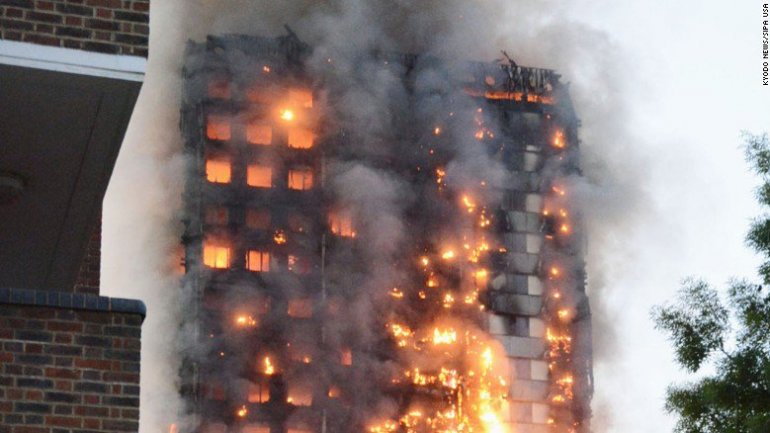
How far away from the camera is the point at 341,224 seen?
74812 millimetres

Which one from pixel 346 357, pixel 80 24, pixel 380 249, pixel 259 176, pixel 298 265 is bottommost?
pixel 80 24

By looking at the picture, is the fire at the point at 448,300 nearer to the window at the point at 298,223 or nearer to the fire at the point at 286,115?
the window at the point at 298,223

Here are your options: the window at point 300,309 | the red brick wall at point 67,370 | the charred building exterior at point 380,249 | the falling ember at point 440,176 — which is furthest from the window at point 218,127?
the red brick wall at point 67,370

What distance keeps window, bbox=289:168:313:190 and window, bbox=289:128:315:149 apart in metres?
1.62

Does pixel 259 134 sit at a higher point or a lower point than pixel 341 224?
higher

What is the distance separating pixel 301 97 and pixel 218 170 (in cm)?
657

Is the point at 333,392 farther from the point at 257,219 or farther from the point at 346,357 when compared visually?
the point at 257,219

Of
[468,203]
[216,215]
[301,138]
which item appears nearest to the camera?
[216,215]

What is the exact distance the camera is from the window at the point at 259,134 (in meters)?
75.9

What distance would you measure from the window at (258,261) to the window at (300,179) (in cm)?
455

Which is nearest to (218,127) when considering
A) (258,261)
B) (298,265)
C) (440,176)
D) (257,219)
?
(257,219)

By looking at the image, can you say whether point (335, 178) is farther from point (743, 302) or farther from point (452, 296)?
point (743, 302)

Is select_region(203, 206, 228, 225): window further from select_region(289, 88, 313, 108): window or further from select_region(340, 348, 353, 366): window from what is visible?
select_region(340, 348, 353, 366): window

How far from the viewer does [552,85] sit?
83.1 metres
